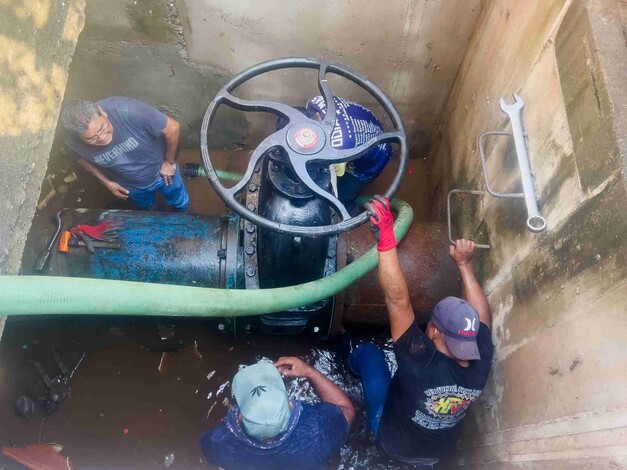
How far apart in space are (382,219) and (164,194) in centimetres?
166

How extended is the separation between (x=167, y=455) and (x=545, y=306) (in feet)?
7.01

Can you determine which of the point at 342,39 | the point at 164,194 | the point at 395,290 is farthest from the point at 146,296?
the point at 342,39

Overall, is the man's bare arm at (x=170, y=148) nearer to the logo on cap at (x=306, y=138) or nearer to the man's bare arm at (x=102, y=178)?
the man's bare arm at (x=102, y=178)

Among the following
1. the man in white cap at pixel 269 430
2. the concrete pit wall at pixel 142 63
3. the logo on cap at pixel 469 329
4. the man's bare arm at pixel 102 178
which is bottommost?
the man in white cap at pixel 269 430

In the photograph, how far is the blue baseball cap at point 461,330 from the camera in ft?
6.30

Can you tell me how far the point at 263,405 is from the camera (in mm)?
1807

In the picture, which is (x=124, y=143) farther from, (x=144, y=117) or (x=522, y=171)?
(x=522, y=171)

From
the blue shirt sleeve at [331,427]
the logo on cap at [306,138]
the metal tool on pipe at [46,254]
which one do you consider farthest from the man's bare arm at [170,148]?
the blue shirt sleeve at [331,427]

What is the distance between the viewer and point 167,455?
265 centimetres

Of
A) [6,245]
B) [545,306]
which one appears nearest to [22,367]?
[6,245]

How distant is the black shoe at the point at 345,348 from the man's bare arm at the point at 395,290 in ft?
2.62

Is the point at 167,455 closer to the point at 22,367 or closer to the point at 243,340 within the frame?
the point at 243,340

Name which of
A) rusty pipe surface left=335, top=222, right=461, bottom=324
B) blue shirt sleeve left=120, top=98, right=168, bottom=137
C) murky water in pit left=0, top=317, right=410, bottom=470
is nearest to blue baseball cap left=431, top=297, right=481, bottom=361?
rusty pipe surface left=335, top=222, right=461, bottom=324

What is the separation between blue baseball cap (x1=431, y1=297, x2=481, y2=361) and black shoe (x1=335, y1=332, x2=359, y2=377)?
0.98 meters
